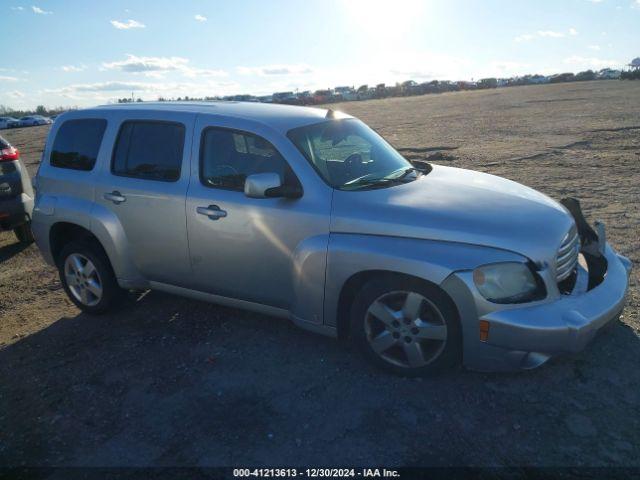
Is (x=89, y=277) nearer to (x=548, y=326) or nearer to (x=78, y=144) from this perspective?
(x=78, y=144)

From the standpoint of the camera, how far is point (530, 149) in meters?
13.4

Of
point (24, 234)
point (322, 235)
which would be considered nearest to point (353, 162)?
point (322, 235)

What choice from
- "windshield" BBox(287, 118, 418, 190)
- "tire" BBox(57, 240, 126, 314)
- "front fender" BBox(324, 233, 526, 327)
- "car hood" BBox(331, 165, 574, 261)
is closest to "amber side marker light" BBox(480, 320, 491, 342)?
"front fender" BBox(324, 233, 526, 327)

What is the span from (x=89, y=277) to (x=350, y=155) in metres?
2.67

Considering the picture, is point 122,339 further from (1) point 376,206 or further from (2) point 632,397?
(2) point 632,397

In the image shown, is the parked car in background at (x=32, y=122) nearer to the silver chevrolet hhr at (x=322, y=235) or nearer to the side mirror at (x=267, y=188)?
the silver chevrolet hhr at (x=322, y=235)

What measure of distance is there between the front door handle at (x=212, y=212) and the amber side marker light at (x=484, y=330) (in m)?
2.02

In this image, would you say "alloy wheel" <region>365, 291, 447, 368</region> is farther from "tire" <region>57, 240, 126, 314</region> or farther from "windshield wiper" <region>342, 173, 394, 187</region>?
"tire" <region>57, 240, 126, 314</region>

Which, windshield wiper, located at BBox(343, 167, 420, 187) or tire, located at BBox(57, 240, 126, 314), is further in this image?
tire, located at BBox(57, 240, 126, 314)

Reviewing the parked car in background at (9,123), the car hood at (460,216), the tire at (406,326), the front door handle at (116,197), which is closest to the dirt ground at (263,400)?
the tire at (406,326)

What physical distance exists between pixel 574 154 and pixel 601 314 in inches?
399

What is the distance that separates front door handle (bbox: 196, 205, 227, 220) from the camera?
13.0ft

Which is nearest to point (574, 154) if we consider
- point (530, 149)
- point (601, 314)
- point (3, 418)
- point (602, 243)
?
point (530, 149)

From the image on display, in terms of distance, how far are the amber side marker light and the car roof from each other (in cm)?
203
